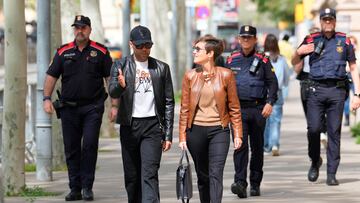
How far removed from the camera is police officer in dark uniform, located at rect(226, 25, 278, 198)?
517 inches

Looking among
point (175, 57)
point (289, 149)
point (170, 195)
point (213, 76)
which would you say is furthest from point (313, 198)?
point (175, 57)

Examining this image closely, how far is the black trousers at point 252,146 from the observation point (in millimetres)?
13062

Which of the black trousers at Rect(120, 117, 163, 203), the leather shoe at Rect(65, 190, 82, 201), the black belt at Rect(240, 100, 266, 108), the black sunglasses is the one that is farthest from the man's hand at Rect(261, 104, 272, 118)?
the black sunglasses

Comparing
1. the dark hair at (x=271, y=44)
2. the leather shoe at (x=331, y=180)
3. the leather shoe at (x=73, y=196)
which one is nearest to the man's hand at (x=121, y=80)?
the leather shoe at (x=73, y=196)

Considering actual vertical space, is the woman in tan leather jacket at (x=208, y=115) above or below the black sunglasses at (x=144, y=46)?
below

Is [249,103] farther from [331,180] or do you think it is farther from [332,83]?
[331,180]

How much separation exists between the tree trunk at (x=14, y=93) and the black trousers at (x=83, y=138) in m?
0.70

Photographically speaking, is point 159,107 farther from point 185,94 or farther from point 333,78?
point 333,78

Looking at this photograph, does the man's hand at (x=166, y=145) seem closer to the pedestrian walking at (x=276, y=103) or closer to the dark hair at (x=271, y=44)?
the dark hair at (x=271, y=44)

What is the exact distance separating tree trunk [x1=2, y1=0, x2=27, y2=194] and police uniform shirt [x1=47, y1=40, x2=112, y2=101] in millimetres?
614

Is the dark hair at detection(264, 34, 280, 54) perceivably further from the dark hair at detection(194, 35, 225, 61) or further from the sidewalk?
the dark hair at detection(194, 35, 225, 61)

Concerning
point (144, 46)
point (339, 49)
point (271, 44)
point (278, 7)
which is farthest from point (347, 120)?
point (278, 7)

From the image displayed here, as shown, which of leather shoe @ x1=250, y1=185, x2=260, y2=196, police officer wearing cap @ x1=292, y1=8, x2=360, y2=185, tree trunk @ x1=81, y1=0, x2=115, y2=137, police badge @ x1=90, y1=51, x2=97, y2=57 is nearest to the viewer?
police badge @ x1=90, y1=51, x2=97, y2=57

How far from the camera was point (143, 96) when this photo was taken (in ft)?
36.2
